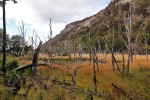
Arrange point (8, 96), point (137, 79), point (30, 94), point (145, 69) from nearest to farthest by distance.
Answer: point (8, 96)
point (30, 94)
point (137, 79)
point (145, 69)

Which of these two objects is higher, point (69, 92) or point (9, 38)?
point (9, 38)

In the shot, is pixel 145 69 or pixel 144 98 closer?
pixel 144 98

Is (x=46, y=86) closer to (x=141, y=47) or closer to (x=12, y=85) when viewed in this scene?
(x=12, y=85)

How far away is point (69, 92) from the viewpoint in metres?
25.8

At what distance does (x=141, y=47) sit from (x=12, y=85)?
119m

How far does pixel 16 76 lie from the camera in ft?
76.9

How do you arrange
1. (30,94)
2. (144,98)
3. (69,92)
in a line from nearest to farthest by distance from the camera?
(144,98), (69,92), (30,94)

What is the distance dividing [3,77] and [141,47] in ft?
393

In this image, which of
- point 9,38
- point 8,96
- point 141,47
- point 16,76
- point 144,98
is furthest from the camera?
point 141,47

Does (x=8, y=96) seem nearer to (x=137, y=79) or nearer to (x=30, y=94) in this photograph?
(x=30, y=94)

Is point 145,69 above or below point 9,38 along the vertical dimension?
below

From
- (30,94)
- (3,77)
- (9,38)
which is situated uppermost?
(9,38)

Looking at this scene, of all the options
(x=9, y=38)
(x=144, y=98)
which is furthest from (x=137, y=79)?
(x=9, y=38)

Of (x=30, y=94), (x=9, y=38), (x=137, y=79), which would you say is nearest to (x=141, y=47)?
(x=9, y=38)
